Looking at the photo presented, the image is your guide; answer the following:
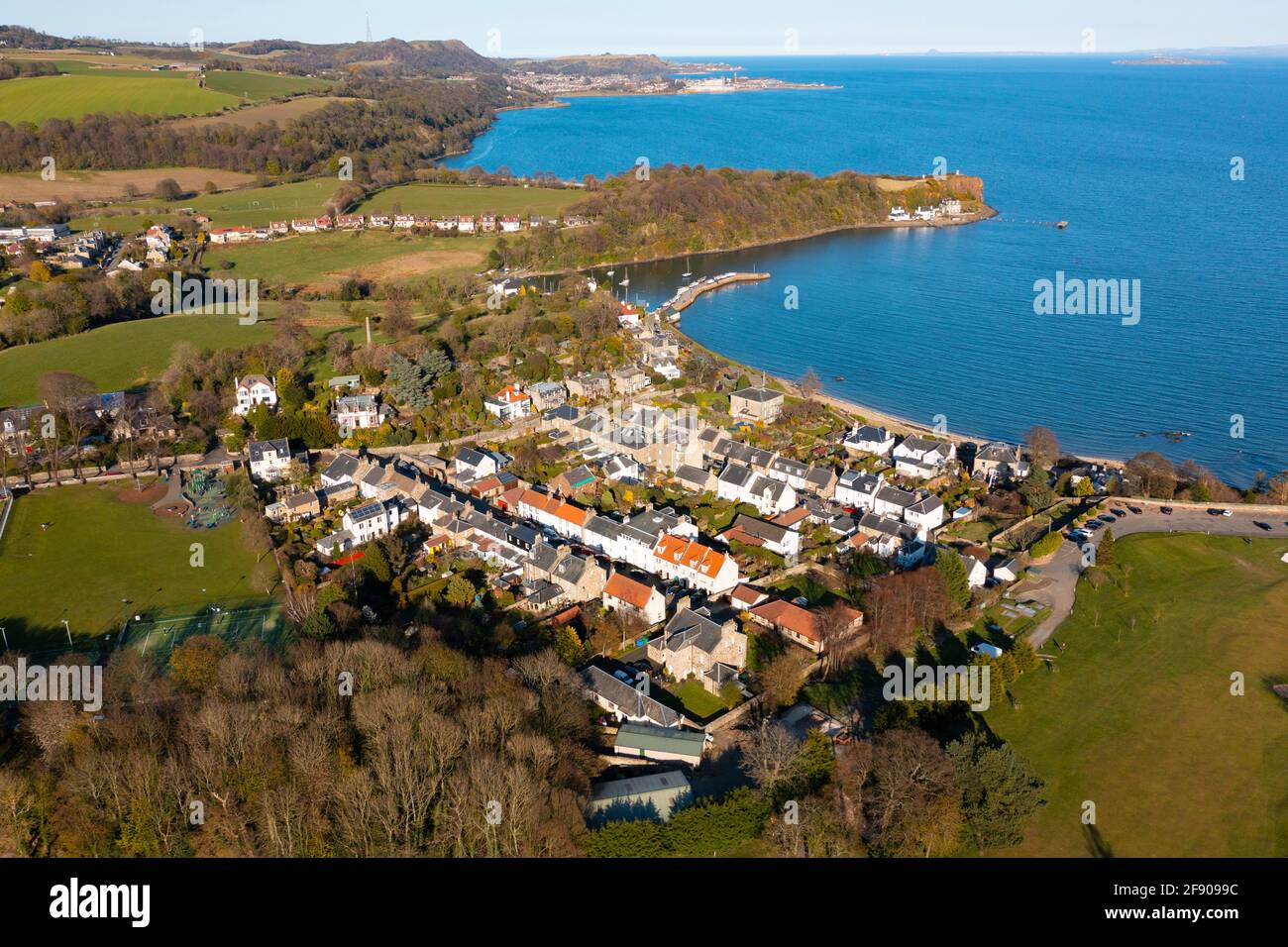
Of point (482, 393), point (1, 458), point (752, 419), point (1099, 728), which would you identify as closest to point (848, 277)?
point (752, 419)

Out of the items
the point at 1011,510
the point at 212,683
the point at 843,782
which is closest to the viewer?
the point at 843,782

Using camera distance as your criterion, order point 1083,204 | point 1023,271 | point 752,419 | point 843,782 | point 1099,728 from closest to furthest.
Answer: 1. point 843,782
2. point 1099,728
3. point 752,419
4. point 1023,271
5. point 1083,204

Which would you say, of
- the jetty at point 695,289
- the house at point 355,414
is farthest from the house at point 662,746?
the jetty at point 695,289

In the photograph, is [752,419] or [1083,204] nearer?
[752,419]

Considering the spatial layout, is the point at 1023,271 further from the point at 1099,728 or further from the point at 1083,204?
the point at 1099,728

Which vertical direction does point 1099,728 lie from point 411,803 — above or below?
below

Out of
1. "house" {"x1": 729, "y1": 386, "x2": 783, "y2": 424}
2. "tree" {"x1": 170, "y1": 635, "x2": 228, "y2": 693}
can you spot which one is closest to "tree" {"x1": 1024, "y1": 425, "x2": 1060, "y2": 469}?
"house" {"x1": 729, "y1": 386, "x2": 783, "y2": 424}

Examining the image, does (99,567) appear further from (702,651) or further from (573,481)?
(702,651)
